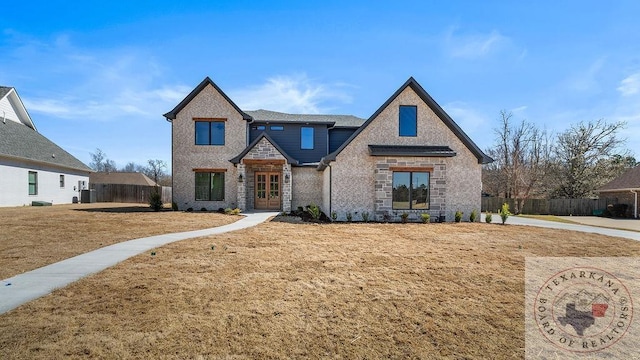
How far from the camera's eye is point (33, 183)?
22297 millimetres

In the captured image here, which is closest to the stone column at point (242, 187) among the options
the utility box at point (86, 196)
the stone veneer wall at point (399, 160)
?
the stone veneer wall at point (399, 160)

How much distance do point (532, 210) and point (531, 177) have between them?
4.81 metres

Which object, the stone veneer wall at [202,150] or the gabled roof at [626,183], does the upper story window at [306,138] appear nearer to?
the stone veneer wall at [202,150]

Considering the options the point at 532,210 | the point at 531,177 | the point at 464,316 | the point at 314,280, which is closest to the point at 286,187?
the point at 314,280

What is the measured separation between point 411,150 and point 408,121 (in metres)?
1.75

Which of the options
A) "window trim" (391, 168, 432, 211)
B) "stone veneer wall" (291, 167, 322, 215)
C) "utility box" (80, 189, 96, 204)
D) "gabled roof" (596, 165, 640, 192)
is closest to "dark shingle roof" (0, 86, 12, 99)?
"utility box" (80, 189, 96, 204)

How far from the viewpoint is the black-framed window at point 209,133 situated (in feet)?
68.0

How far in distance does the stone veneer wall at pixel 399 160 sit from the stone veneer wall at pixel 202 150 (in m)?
8.71

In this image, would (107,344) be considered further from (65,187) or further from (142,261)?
(65,187)

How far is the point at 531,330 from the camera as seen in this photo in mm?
3936

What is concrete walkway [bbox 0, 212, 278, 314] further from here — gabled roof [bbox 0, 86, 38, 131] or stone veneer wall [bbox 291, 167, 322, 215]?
gabled roof [bbox 0, 86, 38, 131]

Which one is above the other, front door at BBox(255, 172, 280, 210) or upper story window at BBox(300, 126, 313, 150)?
upper story window at BBox(300, 126, 313, 150)

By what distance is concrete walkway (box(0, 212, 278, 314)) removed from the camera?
476cm

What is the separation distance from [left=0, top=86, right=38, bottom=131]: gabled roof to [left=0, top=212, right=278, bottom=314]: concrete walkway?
25635 mm
